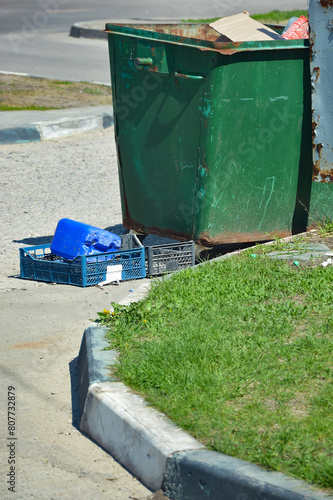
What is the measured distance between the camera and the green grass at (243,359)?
2.53 meters

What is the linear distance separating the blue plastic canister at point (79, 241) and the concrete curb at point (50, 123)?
157 inches

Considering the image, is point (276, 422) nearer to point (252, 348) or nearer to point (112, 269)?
point (252, 348)

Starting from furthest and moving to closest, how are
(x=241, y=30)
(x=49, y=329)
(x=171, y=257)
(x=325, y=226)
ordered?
1. (x=241, y=30)
2. (x=325, y=226)
3. (x=171, y=257)
4. (x=49, y=329)

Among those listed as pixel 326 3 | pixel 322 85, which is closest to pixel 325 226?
pixel 322 85

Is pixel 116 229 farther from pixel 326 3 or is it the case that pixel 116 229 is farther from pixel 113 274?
pixel 326 3

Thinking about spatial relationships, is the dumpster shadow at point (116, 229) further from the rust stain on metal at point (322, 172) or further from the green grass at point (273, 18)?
the green grass at point (273, 18)

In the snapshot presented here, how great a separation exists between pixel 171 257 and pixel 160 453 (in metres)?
2.42

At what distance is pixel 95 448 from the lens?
9.52 feet

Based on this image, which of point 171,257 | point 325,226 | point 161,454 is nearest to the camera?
point 161,454

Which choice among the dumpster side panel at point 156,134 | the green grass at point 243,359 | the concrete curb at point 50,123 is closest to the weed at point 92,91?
the concrete curb at point 50,123

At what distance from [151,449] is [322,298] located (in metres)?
1.47

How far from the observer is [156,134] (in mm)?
4887

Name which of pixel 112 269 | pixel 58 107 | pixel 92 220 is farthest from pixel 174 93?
pixel 58 107

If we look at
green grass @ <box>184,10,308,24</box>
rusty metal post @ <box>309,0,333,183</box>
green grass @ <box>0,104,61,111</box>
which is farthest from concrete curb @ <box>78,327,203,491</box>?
green grass @ <box>184,10,308,24</box>
